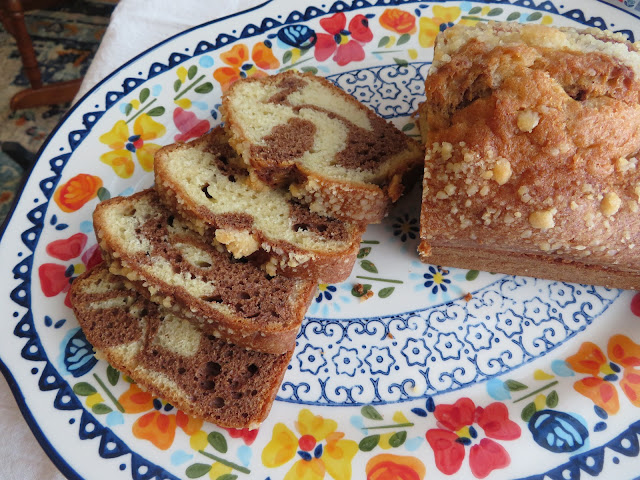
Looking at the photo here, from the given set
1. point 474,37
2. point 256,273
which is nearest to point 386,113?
point 474,37

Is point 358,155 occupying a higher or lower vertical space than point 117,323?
higher

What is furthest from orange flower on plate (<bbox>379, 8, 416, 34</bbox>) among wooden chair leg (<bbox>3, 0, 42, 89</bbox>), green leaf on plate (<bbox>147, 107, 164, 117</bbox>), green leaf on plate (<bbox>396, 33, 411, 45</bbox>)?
wooden chair leg (<bbox>3, 0, 42, 89</bbox>)

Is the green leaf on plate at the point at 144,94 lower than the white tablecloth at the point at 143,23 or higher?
lower

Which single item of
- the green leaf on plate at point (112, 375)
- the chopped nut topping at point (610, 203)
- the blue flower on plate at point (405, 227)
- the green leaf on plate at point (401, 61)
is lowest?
the green leaf on plate at point (112, 375)

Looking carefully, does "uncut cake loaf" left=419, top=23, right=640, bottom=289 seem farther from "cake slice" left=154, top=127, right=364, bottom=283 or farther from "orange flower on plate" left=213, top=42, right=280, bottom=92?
"orange flower on plate" left=213, top=42, right=280, bottom=92

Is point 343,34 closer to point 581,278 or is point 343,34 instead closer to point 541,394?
point 581,278

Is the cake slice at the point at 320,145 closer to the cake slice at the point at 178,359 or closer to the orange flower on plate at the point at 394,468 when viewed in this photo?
the cake slice at the point at 178,359

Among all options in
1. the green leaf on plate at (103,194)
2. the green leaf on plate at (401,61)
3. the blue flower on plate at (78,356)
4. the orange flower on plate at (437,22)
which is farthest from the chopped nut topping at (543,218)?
the green leaf on plate at (103,194)
